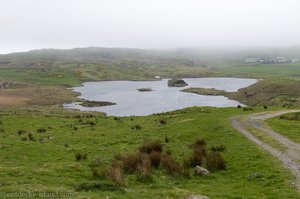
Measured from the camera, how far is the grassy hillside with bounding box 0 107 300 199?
66.8ft

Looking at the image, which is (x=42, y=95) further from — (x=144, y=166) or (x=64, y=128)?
(x=144, y=166)

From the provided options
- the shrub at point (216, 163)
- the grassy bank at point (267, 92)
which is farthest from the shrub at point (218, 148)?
the grassy bank at point (267, 92)

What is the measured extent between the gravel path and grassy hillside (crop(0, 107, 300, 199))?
2.92ft

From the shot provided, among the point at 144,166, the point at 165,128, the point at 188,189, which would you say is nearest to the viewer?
the point at 188,189

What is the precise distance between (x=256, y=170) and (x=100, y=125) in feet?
105

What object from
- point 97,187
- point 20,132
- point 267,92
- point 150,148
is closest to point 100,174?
point 97,187

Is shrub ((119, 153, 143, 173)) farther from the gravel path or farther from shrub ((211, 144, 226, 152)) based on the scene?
the gravel path

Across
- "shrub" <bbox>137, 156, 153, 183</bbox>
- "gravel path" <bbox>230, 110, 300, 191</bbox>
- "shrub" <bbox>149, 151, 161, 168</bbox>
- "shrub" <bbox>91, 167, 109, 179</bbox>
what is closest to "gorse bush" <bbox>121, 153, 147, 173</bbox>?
"shrub" <bbox>137, 156, 153, 183</bbox>

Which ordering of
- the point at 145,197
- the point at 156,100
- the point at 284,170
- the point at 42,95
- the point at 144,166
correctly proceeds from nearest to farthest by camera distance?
the point at 145,197 < the point at 284,170 < the point at 144,166 < the point at 156,100 < the point at 42,95

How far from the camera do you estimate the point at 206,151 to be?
3125 centimetres

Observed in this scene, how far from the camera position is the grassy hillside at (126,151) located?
2037 cm

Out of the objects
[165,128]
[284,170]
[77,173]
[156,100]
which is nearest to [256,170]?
[284,170]

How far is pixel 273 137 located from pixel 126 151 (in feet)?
45.0

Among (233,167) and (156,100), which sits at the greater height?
(233,167)
